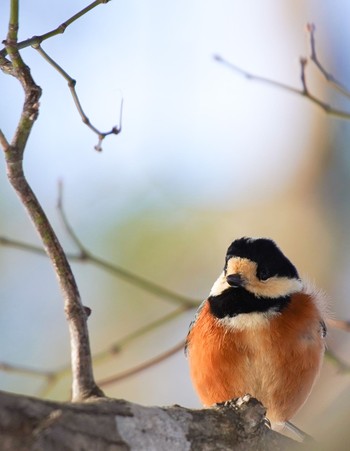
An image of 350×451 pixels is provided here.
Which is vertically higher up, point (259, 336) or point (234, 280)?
point (234, 280)

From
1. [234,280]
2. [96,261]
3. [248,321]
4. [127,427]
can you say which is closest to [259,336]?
[248,321]

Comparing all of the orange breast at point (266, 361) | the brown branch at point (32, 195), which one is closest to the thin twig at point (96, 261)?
the orange breast at point (266, 361)

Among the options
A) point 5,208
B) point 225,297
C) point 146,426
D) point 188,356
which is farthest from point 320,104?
point 5,208

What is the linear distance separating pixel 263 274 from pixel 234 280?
0.19m

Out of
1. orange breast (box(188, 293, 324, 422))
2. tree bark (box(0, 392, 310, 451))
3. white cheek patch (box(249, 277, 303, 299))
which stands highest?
Result: white cheek patch (box(249, 277, 303, 299))

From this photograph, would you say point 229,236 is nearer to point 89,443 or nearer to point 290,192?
point 290,192

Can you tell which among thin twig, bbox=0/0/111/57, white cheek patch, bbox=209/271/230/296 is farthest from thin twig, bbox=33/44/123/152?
white cheek patch, bbox=209/271/230/296

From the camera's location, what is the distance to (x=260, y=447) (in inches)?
107

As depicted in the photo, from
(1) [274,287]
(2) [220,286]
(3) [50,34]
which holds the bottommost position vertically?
(1) [274,287]

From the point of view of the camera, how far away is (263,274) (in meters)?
4.19

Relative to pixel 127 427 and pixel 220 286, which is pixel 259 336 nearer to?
pixel 220 286

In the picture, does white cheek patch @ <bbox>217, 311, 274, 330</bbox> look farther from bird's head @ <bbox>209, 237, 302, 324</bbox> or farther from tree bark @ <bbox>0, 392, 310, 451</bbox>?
tree bark @ <bbox>0, 392, 310, 451</bbox>

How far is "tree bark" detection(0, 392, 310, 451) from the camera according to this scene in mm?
1963

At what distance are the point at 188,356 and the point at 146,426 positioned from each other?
82.0 inches
